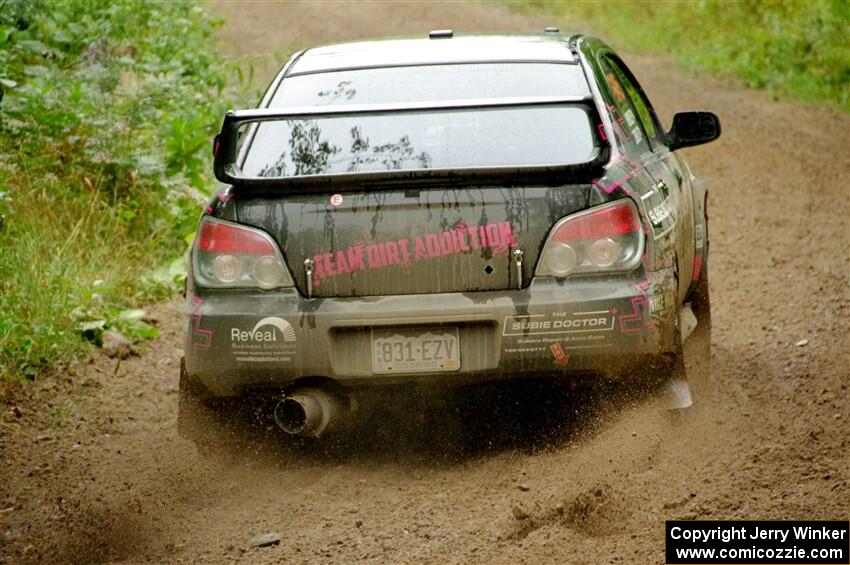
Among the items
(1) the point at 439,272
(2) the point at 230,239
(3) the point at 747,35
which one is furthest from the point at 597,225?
(3) the point at 747,35

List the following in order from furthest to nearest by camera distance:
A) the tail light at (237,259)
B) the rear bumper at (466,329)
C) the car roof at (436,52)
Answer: the car roof at (436,52) → the tail light at (237,259) → the rear bumper at (466,329)

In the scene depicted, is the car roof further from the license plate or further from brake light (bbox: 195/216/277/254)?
the license plate

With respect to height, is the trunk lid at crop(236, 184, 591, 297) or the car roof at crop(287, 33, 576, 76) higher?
the car roof at crop(287, 33, 576, 76)

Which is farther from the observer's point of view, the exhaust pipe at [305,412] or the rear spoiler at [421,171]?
the exhaust pipe at [305,412]

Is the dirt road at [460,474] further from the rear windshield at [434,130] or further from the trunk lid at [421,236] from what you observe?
the rear windshield at [434,130]

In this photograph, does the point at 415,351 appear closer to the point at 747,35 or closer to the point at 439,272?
the point at 439,272

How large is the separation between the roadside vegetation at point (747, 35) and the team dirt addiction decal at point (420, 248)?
11192mm

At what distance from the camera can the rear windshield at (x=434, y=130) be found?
4.30 meters

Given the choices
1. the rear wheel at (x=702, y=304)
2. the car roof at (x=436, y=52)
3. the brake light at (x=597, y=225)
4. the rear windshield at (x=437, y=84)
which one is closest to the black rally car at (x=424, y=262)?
the brake light at (x=597, y=225)

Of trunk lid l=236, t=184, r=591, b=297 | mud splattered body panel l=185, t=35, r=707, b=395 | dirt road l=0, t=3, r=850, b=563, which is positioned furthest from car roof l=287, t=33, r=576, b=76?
dirt road l=0, t=3, r=850, b=563

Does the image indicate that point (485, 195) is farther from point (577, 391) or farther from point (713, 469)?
point (713, 469)

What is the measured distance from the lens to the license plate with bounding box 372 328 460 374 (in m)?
4.14
